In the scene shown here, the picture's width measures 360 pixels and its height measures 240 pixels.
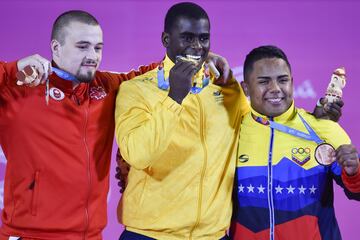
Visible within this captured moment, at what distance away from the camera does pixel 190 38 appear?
7.29ft

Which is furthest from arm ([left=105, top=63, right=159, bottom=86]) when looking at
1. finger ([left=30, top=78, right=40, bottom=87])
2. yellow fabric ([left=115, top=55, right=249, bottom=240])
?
finger ([left=30, top=78, right=40, bottom=87])

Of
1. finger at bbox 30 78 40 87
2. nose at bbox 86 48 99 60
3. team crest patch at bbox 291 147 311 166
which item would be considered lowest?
team crest patch at bbox 291 147 311 166

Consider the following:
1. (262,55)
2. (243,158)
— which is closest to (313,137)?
(243,158)

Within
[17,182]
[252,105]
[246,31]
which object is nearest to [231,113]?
[252,105]

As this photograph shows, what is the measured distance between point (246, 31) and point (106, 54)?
0.78 m

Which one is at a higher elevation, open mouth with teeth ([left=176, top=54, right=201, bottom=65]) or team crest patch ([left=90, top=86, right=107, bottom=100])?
open mouth with teeth ([left=176, top=54, right=201, bottom=65])

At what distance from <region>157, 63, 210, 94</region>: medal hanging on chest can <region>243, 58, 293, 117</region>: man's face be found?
185 mm

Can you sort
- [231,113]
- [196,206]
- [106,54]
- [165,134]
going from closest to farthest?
[165,134], [196,206], [231,113], [106,54]

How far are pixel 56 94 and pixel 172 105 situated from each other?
1.58 feet

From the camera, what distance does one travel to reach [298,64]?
348 centimetres

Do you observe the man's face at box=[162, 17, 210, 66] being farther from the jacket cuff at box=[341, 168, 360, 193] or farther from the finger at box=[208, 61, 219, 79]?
the jacket cuff at box=[341, 168, 360, 193]

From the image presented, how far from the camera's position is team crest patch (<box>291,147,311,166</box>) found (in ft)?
7.43

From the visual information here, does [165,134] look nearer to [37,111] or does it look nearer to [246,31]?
[37,111]

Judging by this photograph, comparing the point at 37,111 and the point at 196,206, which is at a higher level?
the point at 37,111
